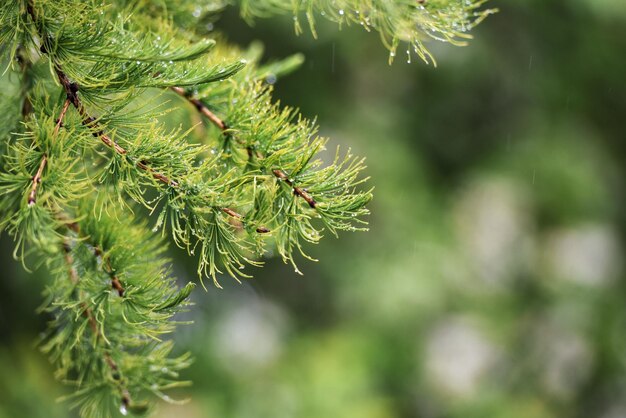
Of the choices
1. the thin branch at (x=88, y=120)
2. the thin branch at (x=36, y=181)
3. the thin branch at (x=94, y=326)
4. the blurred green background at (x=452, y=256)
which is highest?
the thin branch at (x=88, y=120)

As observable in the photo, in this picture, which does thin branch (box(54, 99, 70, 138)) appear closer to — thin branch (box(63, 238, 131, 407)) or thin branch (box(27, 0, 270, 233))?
thin branch (box(27, 0, 270, 233))

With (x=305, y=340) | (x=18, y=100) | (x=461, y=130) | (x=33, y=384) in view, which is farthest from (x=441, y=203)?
(x=18, y=100)

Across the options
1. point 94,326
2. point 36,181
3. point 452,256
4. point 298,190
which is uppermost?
point 298,190

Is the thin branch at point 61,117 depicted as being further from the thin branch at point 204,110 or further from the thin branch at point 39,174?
the thin branch at point 204,110

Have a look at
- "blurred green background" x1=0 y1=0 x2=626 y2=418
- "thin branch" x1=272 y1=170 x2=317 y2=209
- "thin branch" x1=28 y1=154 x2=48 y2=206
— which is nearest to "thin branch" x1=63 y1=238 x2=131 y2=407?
"thin branch" x1=28 y1=154 x2=48 y2=206

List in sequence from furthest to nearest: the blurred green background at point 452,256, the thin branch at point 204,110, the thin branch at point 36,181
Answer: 1. the blurred green background at point 452,256
2. the thin branch at point 204,110
3. the thin branch at point 36,181

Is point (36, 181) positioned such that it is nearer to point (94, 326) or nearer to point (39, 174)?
point (39, 174)

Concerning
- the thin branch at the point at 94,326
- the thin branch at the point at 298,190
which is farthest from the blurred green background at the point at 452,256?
the thin branch at the point at 298,190

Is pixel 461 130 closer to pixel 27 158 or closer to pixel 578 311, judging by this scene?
pixel 578 311

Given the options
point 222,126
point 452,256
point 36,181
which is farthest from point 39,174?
point 452,256
